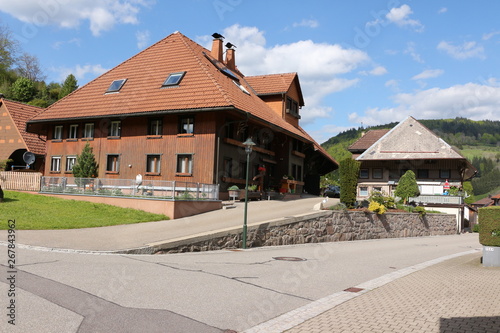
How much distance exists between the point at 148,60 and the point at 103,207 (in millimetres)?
14828

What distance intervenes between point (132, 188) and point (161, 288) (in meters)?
13.9

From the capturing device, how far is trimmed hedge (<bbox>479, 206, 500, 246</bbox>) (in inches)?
480

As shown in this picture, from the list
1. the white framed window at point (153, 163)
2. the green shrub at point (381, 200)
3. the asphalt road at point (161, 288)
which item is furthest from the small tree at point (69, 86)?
the asphalt road at point (161, 288)

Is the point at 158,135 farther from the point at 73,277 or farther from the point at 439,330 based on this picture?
the point at 439,330

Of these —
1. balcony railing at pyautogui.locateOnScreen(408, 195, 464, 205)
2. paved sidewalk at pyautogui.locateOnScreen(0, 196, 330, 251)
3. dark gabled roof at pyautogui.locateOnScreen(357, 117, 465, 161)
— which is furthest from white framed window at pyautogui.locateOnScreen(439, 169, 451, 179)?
paved sidewalk at pyautogui.locateOnScreen(0, 196, 330, 251)

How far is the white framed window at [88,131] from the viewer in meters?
30.2

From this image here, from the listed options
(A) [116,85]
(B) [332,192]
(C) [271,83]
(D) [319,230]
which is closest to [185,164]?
(A) [116,85]

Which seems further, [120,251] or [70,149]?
[70,149]

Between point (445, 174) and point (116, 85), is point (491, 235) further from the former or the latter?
point (445, 174)

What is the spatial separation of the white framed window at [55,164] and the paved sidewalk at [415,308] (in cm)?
2741

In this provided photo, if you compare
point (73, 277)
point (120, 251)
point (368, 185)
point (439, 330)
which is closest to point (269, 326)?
point (439, 330)

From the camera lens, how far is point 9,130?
3600cm

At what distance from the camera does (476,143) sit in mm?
158625

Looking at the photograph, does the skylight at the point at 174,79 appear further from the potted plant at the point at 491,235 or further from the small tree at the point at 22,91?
the small tree at the point at 22,91
